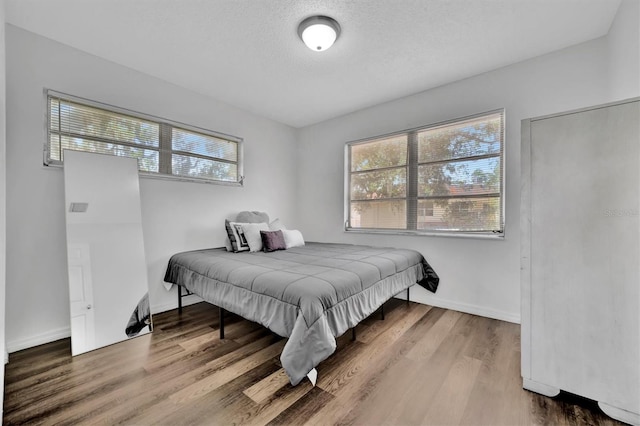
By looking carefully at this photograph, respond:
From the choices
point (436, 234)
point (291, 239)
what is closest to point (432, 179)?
point (436, 234)

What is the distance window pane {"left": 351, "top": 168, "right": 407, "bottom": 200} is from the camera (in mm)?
3584

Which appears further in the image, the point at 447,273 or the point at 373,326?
the point at 447,273

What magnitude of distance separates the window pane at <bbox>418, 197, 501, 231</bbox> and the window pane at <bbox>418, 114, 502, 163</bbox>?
0.51 metres

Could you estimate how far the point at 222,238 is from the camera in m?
3.64

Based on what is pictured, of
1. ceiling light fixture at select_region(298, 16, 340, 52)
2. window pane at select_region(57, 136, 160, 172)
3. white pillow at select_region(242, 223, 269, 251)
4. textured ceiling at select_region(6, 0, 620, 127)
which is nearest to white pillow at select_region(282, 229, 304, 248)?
white pillow at select_region(242, 223, 269, 251)

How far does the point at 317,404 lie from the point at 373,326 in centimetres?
121

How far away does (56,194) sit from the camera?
239 centimetres

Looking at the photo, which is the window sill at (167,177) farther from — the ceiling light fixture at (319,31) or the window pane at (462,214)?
the window pane at (462,214)

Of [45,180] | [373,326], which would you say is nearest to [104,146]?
[45,180]

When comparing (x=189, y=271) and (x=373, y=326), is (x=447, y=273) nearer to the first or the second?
(x=373, y=326)

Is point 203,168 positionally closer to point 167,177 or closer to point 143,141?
point 167,177

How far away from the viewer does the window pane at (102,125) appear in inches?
97.4

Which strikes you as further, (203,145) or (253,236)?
(203,145)

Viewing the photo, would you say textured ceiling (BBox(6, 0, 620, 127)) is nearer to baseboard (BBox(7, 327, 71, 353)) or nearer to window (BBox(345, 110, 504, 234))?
window (BBox(345, 110, 504, 234))
